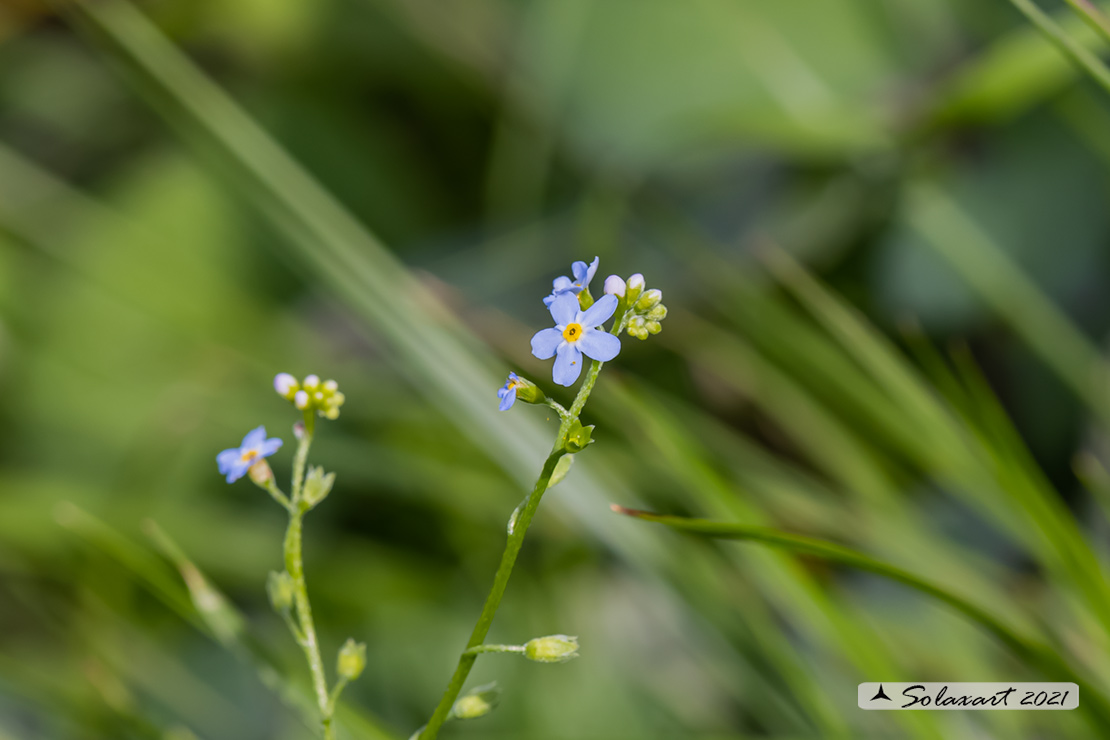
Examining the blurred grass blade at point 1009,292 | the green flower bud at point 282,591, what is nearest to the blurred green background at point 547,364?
the blurred grass blade at point 1009,292

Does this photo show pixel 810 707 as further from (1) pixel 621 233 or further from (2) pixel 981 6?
(2) pixel 981 6

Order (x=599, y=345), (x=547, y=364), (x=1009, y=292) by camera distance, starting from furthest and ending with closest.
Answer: (x=1009, y=292), (x=547, y=364), (x=599, y=345)

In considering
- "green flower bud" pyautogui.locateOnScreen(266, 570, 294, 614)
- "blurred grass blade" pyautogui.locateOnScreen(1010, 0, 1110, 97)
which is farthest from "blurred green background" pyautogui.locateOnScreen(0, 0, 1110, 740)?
"blurred grass blade" pyautogui.locateOnScreen(1010, 0, 1110, 97)

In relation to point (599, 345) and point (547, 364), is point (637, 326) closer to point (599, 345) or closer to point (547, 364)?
point (599, 345)

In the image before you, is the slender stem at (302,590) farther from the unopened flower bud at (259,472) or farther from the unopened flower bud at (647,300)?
the unopened flower bud at (647,300)

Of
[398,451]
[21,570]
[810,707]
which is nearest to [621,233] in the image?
[398,451]

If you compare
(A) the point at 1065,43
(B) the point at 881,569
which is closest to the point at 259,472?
(B) the point at 881,569
